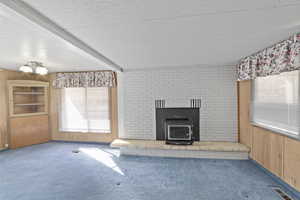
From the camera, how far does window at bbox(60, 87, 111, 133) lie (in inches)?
177

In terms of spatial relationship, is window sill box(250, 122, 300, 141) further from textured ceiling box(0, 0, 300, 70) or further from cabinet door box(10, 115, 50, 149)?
cabinet door box(10, 115, 50, 149)

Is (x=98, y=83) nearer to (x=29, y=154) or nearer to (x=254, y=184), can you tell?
(x=29, y=154)

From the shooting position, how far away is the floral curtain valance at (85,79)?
14.3 feet

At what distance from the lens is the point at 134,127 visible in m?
4.18

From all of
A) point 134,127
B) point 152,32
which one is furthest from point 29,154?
point 152,32

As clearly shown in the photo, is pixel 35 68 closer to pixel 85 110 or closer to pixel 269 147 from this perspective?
pixel 85 110

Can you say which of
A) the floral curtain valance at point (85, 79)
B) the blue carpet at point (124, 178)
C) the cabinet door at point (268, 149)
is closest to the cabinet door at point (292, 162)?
the cabinet door at point (268, 149)

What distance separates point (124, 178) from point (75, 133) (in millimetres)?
2784

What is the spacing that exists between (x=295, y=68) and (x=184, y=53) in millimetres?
1575

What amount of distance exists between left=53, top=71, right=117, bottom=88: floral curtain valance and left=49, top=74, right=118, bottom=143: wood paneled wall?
9.1 inches

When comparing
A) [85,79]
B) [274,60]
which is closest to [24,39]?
[85,79]

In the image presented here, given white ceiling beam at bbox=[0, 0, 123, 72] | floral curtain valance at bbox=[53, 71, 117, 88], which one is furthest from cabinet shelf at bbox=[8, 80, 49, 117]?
white ceiling beam at bbox=[0, 0, 123, 72]

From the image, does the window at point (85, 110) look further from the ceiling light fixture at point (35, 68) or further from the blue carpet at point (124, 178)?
the ceiling light fixture at point (35, 68)

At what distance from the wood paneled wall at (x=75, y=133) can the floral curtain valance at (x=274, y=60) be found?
11.0 feet
